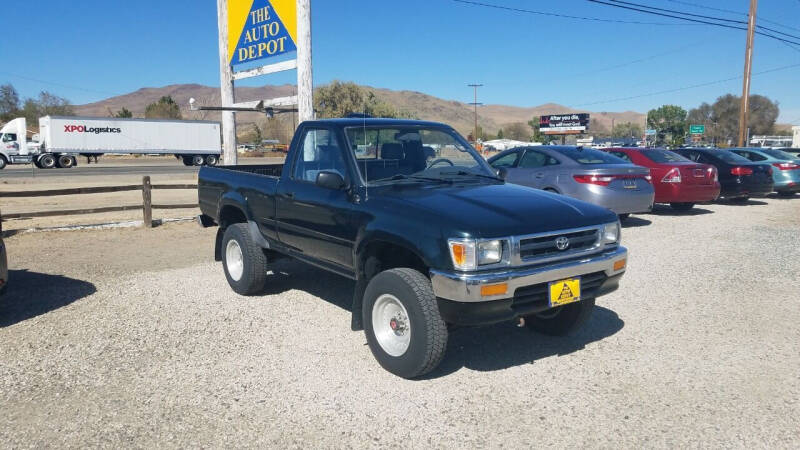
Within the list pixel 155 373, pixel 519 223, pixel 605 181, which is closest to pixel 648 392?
pixel 519 223

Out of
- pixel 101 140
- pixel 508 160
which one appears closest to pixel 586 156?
pixel 508 160

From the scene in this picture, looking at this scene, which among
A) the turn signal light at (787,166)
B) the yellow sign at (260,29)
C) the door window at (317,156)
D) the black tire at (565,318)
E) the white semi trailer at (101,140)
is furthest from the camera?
the white semi trailer at (101,140)


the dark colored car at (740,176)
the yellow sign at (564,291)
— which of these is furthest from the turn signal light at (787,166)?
the yellow sign at (564,291)

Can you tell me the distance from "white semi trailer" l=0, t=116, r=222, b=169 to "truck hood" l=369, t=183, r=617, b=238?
33.7 metres

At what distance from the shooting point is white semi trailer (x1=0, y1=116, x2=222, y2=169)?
3809 centimetres

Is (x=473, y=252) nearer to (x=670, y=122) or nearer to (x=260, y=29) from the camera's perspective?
(x=260, y=29)

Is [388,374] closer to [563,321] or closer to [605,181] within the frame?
[563,321]

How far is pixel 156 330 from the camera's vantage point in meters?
5.19

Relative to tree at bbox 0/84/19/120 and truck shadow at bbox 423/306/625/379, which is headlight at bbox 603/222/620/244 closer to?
truck shadow at bbox 423/306/625/379

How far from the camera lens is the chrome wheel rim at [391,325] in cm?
409

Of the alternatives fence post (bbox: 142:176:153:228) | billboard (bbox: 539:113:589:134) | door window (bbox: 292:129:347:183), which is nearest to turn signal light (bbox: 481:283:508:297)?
door window (bbox: 292:129:347:183)

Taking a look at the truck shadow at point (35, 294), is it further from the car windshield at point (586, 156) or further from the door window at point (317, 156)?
the car windshield at point (586, 156)

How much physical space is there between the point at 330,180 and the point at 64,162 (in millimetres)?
42366

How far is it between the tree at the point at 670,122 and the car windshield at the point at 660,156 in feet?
355
